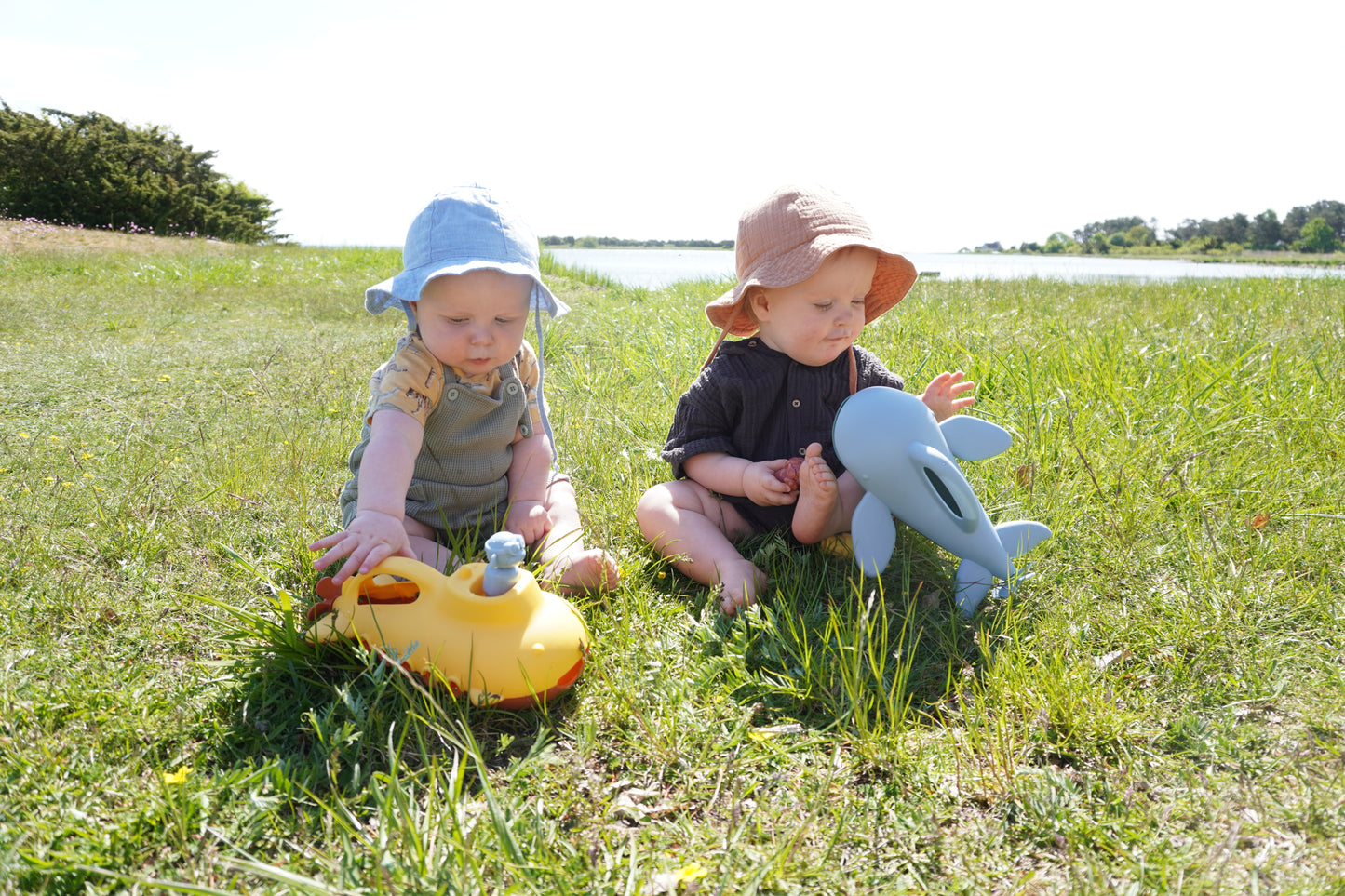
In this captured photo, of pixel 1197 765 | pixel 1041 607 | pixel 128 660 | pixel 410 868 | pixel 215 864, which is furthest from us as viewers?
pixel 1041 607

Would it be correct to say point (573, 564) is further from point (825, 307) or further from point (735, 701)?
point (825, 307)

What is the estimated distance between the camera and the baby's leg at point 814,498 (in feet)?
6.72

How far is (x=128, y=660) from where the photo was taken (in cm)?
176

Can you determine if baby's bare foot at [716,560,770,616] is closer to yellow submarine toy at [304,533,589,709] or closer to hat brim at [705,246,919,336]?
yellow submarine toy at [304,533,589,709]

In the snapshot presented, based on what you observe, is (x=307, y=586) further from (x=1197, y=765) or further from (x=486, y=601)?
(x=1197, y=765)

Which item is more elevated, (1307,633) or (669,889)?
(1307,633)

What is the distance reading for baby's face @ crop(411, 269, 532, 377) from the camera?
80.4 inches

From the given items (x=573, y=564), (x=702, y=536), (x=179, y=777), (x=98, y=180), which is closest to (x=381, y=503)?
(x=573, y=564)

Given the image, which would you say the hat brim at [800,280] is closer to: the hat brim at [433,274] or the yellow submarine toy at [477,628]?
the hat brim at [433,274]

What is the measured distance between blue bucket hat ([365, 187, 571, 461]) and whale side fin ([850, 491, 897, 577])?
89 cm

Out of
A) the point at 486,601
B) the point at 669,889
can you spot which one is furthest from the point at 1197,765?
the point at 486,601

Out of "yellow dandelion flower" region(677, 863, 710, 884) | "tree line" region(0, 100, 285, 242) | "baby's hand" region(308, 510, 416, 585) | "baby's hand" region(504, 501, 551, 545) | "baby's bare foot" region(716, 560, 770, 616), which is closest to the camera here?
"yellow dandelion flower" region(677, 863, 710, 884)

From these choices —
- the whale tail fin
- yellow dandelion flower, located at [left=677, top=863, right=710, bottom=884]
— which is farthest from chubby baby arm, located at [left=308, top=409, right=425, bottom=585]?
the whale tail fin

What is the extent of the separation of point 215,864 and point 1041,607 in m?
1.76
